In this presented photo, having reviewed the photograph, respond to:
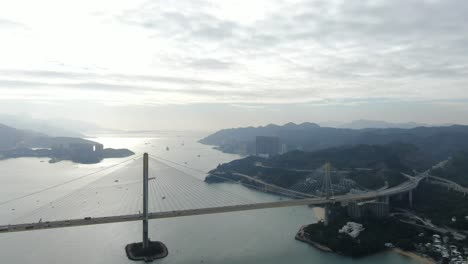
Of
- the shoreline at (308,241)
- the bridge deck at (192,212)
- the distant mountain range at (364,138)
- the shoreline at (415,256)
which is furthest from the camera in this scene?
the distant mountain range at (364,138)

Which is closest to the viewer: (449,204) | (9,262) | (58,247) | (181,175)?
(9,262)

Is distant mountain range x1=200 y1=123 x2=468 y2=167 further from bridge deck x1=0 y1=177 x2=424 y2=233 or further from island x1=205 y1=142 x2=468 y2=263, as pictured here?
bridge deck x1=0 y1=177 x2=424 y2=233

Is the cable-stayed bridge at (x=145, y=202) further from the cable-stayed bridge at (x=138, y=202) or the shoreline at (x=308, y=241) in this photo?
the shoreline at (x=308, y=241)

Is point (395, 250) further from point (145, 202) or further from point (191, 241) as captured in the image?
point (145, 202)

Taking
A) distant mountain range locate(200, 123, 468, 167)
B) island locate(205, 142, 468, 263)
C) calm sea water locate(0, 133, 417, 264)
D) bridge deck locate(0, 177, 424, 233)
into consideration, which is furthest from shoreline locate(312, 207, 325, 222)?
distant mountain range locate(200, 123, 468, 167)

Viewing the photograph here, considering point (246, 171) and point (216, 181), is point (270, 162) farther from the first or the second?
point (216, 181)

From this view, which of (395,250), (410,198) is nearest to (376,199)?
(410,198)

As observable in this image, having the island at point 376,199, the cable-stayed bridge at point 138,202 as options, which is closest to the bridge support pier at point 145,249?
the cable-stayed bridge at point 138,202

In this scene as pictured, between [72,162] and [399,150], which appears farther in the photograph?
[72,162]

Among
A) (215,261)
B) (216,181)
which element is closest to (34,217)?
(215,261)
